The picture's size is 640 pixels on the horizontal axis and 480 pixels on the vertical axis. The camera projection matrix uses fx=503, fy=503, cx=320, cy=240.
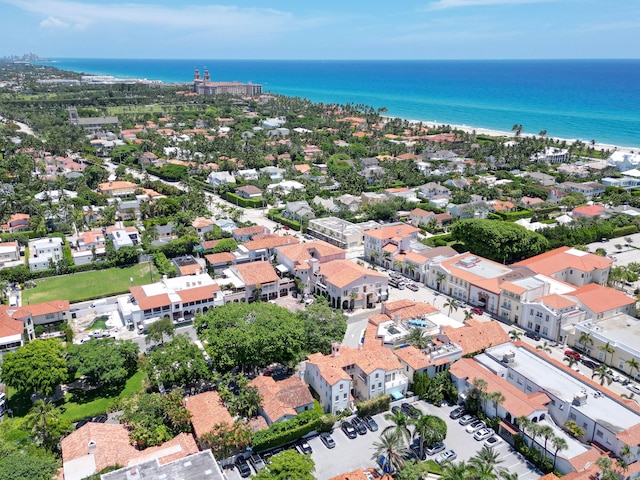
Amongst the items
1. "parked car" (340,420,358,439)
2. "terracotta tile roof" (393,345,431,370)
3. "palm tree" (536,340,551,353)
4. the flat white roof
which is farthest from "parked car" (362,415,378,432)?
"palm tree" (536,340,551,353)

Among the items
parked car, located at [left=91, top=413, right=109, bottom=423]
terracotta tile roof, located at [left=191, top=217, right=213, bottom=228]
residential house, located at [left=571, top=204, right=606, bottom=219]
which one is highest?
residential house, located at [left=571, top=204, right=606, bottom=219]

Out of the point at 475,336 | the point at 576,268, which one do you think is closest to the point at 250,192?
the point at 576,268

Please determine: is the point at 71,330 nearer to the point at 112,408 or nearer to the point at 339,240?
the point at 112,408

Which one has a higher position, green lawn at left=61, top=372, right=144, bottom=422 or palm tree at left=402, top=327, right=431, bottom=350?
palm tree at left=402, top=327, right=431, bottom=350

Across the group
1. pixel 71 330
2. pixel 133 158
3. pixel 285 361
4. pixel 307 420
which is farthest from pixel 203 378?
pixel 133 158

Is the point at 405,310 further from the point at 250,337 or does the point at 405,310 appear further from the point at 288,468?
the point at 288,468

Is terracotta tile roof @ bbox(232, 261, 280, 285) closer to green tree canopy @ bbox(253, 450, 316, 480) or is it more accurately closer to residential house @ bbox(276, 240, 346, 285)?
residential house @ bbox(276, 240, 346, 285)

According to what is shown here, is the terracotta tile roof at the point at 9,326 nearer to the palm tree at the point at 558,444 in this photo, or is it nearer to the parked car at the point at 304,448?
the parked car at the point at 304,448
